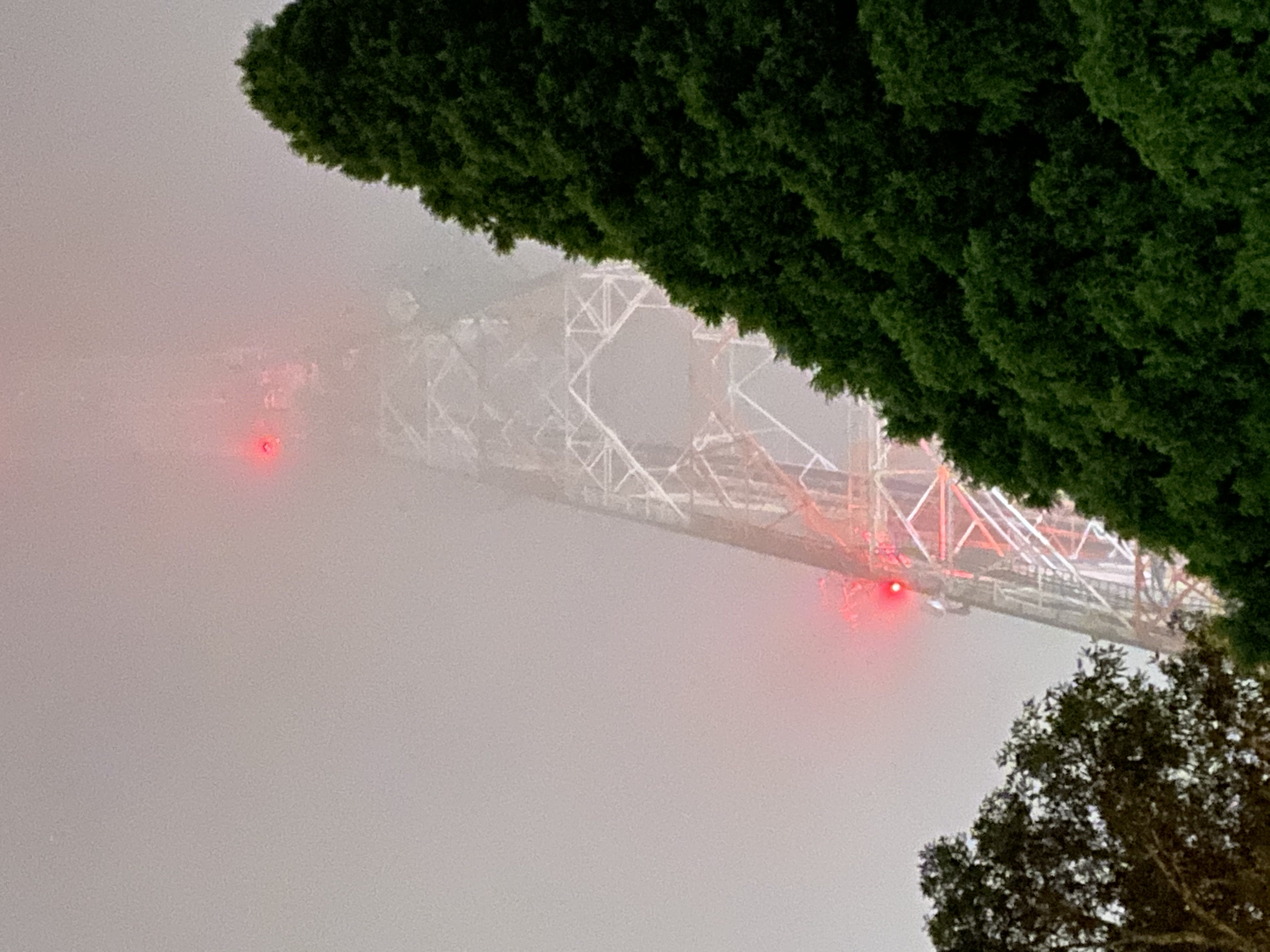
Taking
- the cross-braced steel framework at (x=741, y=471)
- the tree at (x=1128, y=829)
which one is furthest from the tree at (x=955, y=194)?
the tree at (x=1128, y=829)

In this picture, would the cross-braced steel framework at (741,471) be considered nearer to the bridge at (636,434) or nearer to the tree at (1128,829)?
the bridge at (636,434)

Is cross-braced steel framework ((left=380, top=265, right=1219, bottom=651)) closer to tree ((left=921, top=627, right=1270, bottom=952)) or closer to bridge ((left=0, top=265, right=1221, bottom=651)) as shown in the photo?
bridge ((left=0, top=265, right=1221, bottom=651))

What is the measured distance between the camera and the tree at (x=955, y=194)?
379 centimetres

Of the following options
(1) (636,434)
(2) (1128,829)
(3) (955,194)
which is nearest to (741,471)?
(1) (636,434)

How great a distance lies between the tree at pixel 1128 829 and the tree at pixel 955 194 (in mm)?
3148

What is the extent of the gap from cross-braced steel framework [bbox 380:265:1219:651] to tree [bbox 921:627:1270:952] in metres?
0.83

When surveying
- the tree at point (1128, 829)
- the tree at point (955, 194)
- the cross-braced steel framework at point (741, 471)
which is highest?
the cross-braced steel framework at point (741, 471)

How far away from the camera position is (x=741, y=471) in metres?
17.2

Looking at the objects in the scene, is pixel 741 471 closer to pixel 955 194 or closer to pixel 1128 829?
pixel 1128 829

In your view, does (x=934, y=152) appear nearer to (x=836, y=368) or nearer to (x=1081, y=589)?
(x=836, y=368)

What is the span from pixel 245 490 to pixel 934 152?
2412 centimetres

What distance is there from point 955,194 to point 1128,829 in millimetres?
4557

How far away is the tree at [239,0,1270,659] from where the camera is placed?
12.4ft

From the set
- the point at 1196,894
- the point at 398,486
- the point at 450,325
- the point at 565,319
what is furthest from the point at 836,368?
the point at 398,486
